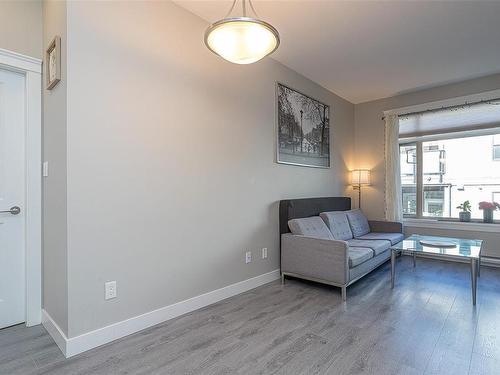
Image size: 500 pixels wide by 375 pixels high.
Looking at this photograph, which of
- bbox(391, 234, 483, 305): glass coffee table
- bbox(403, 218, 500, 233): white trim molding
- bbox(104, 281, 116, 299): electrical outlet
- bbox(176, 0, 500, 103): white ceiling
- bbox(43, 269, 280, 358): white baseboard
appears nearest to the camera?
bbox(43, 269, 280, 358): white baseboard

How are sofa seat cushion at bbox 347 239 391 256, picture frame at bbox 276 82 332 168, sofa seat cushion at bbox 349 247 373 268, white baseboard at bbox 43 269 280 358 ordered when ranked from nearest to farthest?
white baseboard at bbox 43 269 280 358 < sofa seat cushion at bbox 349 247 373 268 < sofa seat cushion at bbox 347 239 391 256 < picture frame at bbox 276 82 332 168

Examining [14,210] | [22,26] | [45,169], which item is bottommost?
[14,210]

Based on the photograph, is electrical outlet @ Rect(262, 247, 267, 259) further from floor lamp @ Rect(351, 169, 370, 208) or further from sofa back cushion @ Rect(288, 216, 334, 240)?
floor lamp @ Rect(351, 169, 370, 208)

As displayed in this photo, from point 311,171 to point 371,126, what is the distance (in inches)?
69.9

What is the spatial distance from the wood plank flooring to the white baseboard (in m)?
0.05

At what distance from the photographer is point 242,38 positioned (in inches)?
66.9

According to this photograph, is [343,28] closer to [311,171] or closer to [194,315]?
[311,171]

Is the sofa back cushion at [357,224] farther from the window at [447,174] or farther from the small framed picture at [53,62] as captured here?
the small framed picture at [53,62]

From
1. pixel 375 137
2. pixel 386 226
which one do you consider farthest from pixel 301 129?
pixel 386 226

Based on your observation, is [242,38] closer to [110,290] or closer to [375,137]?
[110,290]

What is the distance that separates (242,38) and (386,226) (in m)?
3.69

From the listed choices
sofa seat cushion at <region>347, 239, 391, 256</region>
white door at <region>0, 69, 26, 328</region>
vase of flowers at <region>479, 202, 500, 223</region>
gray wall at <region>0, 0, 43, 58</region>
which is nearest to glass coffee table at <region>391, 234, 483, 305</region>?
sofa seat cushion at <region>347, 239, 391, 256</region>

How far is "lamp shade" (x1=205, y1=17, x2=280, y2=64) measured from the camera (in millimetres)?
1598

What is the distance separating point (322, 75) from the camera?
12.7 ft
